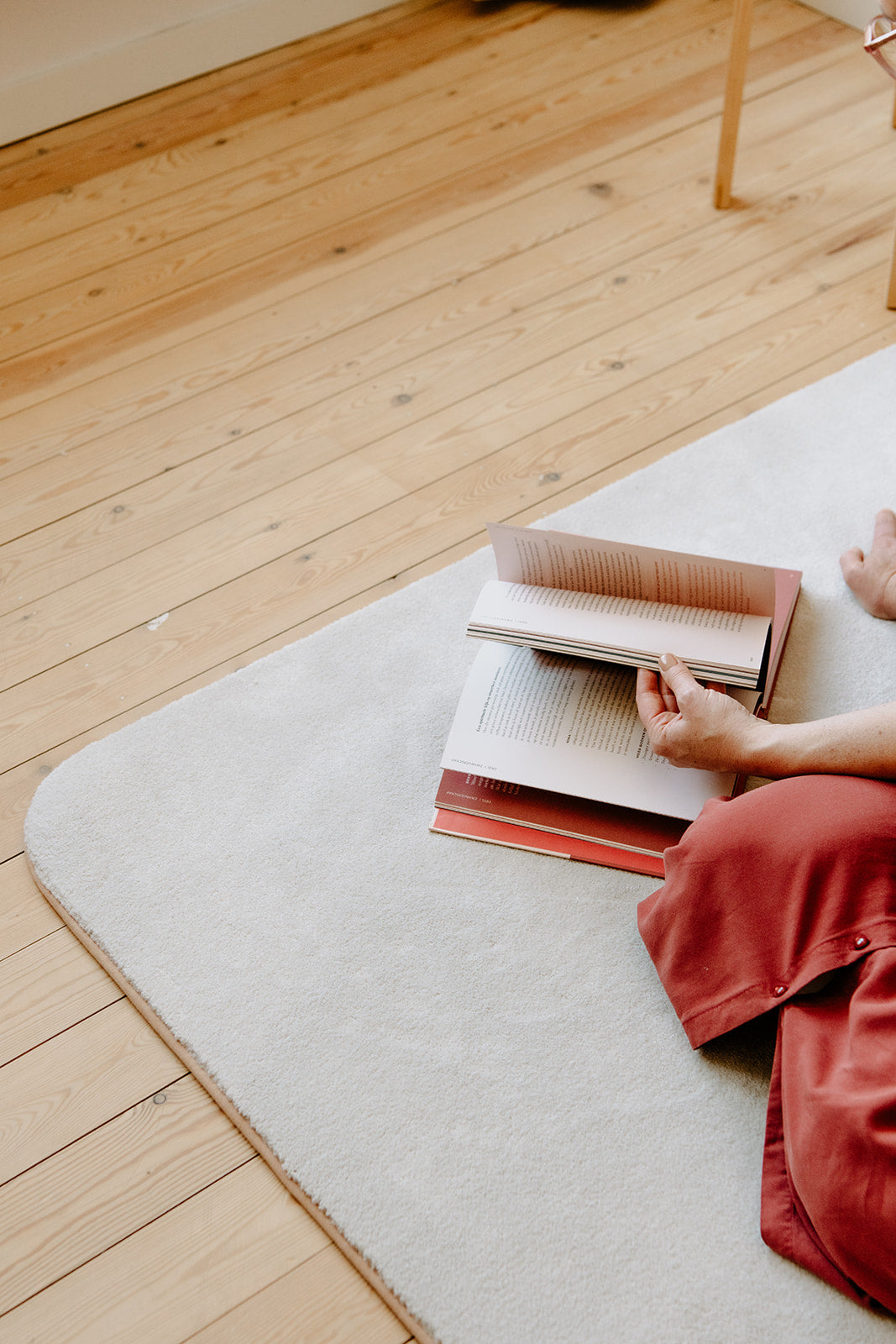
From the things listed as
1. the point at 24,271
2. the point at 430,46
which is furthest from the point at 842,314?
the point at 24,271

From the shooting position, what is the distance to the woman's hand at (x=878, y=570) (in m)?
1.42

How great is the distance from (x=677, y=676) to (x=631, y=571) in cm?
13

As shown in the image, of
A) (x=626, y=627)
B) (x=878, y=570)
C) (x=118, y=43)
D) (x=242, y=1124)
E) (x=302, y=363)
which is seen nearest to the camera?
(x=242, y=1124)

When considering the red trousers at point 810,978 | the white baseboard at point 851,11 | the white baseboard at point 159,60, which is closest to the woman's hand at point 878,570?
the red trousers at point 810,978

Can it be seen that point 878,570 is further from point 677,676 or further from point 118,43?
point 118,43

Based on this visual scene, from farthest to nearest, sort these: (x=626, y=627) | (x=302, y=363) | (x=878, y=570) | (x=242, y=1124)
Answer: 1. (x=302, y=363)
2. (x=878, y=570)
3. (x=626, y=627)
4. (x=242, y=1124)

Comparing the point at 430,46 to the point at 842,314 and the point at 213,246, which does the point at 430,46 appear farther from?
the point at 842,314

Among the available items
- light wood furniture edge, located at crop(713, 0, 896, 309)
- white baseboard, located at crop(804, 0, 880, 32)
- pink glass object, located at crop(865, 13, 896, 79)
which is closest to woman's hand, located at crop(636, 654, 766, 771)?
pink glass object, located at crop(865, 13, 896, 79)

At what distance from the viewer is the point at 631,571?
4.16 ft

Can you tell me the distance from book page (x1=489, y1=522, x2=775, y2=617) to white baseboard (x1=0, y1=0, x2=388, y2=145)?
1595 mm

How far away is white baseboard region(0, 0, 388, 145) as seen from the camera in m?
2.30

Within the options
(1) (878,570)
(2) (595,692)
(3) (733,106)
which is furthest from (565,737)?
(3) (733,106)

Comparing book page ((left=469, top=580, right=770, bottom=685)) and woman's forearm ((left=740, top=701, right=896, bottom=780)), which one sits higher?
book page ((left=469, top=580, right=770, bottom=685))

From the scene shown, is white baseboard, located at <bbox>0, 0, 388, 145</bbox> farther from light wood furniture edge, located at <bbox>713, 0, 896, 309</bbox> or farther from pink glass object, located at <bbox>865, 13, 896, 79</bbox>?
pink glass object, located at <bbox>865, 13, 896, 79</bbox>
